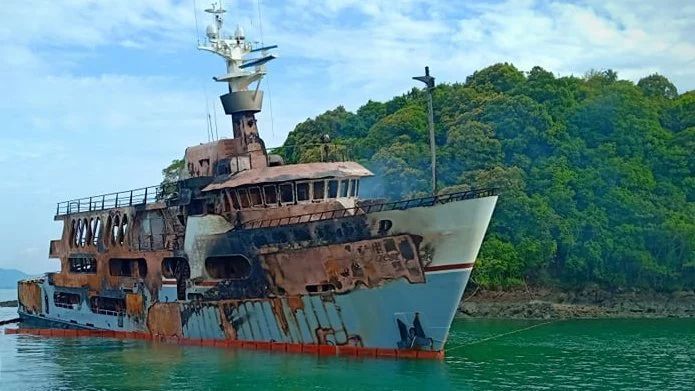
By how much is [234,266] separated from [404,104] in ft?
131

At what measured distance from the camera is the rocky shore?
51.3 meters

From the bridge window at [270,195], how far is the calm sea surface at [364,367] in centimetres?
566

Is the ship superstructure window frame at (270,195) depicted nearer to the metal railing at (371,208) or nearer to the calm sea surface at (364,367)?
the metal railing at (371,208)

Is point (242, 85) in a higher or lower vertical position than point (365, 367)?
higher

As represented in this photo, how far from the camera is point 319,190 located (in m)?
30.9

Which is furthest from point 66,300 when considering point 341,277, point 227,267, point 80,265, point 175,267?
point 341,277

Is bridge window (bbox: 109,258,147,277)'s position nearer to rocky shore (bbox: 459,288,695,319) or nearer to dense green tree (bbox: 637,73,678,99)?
rocky shore (bbox: 459,288,695,319)

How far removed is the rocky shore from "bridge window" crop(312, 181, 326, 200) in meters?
24.6

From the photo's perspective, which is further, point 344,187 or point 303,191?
point 344,187

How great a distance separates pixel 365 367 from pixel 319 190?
7286mm

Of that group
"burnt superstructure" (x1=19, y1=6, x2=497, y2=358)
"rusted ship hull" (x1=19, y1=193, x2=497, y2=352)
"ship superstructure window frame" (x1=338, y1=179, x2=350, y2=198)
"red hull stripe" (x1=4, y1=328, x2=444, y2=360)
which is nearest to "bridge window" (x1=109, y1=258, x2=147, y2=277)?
"burnt superstructure" (x1=19, y1=6, x2=497, y2=358)

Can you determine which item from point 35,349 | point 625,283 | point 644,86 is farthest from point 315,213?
point 644,86

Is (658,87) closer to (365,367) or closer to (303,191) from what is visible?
(303,191)

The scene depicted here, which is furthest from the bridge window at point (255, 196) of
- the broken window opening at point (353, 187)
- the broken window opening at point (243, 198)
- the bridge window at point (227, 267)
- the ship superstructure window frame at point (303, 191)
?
the broken window opening at point (353, 187)
